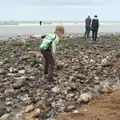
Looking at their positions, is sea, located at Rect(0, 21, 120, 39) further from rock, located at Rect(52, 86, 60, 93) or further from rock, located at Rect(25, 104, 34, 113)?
rock, located at Rect(25, 104, 34, 113)

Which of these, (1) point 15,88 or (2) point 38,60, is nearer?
(1) point 15,88

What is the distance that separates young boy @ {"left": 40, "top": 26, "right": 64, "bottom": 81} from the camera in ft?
33.6

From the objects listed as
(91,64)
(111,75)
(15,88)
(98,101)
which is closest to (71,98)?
(98,101)

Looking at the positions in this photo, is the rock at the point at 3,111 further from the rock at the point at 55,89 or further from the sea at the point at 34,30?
the sea at the point at 34,30

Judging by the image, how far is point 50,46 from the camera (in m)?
10.5

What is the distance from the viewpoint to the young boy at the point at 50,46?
10.2 m

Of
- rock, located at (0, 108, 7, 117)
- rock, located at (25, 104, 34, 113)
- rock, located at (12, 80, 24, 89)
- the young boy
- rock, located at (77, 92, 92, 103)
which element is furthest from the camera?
the young boy

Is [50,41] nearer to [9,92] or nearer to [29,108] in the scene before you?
[9,92]

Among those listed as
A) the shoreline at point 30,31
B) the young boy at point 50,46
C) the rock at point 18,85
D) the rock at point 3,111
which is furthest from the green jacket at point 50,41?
the shoreline at point 30,31

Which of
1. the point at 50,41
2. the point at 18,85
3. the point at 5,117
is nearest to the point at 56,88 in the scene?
the point at 18,85

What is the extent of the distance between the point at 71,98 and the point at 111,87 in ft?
4.53

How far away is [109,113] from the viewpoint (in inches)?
273

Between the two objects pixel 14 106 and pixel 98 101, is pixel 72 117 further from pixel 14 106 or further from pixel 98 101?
pixel 14 106

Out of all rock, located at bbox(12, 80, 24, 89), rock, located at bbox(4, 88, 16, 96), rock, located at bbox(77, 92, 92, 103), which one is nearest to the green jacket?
rock, located at bbox(12, 80, 24, 89)
